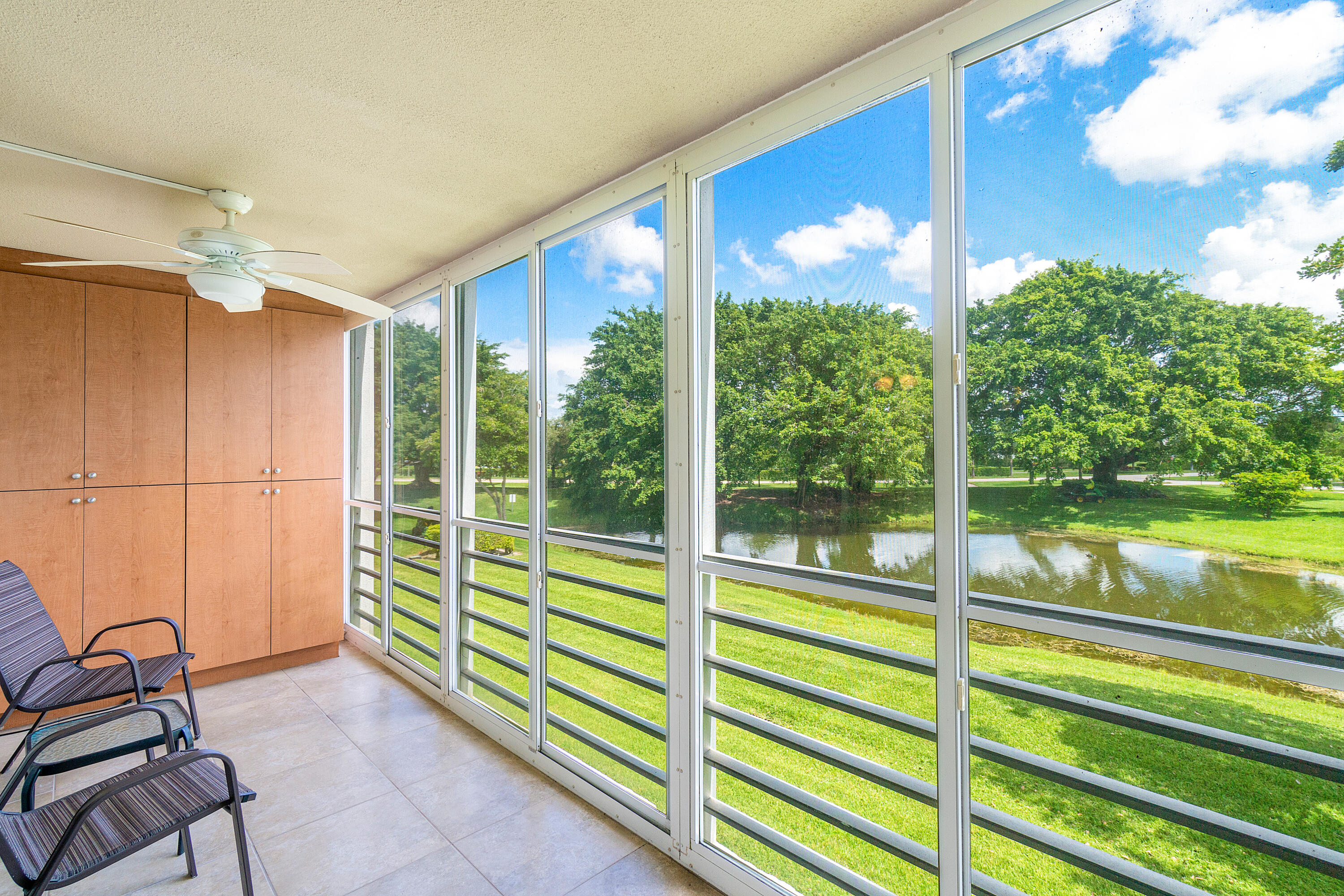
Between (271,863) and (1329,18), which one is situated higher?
(1329,18)

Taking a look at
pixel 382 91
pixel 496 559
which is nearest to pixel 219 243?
pixel 382 91

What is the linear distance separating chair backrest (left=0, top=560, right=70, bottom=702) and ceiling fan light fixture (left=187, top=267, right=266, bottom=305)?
1.62 m

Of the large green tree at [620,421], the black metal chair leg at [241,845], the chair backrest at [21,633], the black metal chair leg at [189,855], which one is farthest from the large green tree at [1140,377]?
the chair backrest at [21,633]

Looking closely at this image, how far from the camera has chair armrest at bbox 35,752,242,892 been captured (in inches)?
53.4

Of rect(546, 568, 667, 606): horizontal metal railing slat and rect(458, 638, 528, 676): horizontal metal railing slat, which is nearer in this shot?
rect(546, 568, 667, 606): horizontal metal railing slat

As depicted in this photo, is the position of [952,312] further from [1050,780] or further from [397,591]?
[397,591]

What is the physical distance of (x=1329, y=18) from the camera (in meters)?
1.10

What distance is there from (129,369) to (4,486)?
831mm

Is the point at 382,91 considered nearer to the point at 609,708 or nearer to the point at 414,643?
the point at 609,708

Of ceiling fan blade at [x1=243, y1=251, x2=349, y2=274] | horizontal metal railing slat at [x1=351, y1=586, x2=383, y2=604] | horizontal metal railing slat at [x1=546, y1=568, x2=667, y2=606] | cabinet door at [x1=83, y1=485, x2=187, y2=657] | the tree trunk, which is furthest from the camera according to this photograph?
horizontal metal railing slat at [x1=351, y1=586, x2=383, y2=604]

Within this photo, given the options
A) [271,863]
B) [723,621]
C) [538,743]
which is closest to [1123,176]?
[723,621]

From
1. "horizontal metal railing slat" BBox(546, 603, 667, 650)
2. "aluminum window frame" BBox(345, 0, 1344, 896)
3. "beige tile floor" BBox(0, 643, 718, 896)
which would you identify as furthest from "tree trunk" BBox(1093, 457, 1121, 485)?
"beige tile floor" BBox(0, 643, 718, 896)

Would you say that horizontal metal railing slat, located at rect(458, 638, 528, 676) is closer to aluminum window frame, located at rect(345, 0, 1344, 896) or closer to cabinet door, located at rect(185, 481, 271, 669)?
aluminum window frame, located at rect(345, 0, 1344, 896)

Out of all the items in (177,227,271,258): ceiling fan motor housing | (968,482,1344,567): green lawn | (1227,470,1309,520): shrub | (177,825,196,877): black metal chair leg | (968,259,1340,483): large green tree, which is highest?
(177,227,271,258): ceiling fan motor housing
